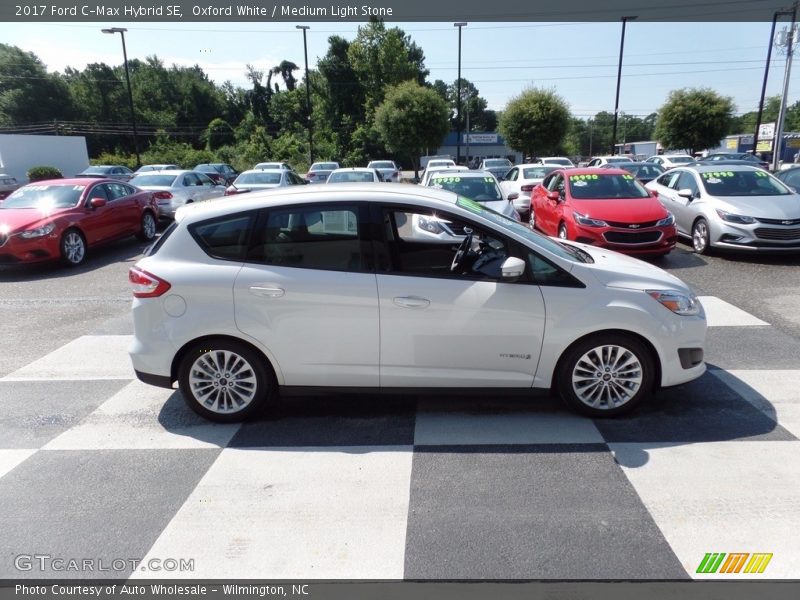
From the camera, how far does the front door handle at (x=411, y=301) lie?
397 cm

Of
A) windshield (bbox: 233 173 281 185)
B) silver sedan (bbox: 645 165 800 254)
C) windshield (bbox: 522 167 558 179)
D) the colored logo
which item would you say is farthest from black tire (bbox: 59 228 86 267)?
silver sedan (bbox: 645 165 800 254)

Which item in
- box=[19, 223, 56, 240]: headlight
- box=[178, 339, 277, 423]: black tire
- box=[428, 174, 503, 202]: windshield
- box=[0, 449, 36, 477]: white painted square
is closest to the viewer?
box=[0, 449, 36, 477]: white painted square

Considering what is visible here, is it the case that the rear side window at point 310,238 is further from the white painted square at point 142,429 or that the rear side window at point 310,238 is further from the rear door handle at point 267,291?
the white painted square at point 142,429

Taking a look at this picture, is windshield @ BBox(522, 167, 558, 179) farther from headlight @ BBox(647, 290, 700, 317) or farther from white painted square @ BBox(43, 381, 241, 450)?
white painted square @ BBox(43, 381, 241, 450)

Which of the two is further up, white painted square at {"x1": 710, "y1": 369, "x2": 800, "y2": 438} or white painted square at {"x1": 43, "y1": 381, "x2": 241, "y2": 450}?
white painted square at {"x1": 710, "y1": 369, "x2": 800, "y2": 438}

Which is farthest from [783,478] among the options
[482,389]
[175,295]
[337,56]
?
[337,56]

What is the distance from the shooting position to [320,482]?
3.51 metres

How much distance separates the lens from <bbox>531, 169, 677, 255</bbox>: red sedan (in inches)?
365

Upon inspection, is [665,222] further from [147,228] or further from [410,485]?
[147,228]

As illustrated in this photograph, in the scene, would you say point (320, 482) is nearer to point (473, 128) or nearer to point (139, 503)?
point (139, 503)

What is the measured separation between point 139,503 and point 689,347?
12.7 feet

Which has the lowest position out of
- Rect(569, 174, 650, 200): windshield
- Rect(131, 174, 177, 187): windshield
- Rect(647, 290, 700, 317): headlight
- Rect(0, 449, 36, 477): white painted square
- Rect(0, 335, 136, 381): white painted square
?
Rect(0, 335, 136, 381): white painted square

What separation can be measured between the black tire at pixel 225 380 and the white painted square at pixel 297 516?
464 mm

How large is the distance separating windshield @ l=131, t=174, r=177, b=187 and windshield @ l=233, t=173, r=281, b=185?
6.18 feet
